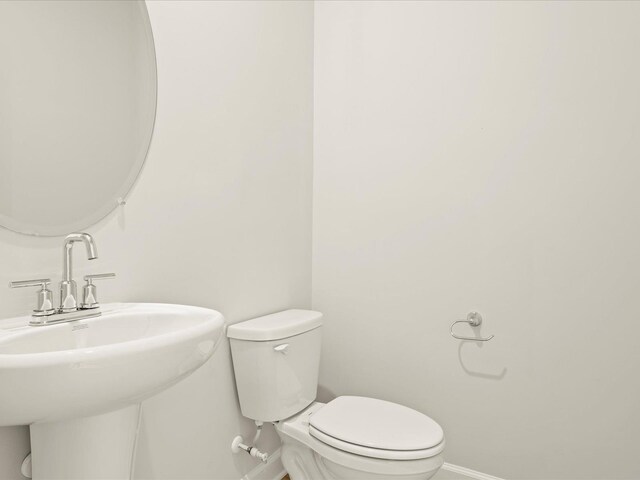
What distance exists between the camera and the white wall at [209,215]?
119cm

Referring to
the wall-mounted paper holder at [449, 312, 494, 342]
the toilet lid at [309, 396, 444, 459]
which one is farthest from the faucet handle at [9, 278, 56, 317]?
the wall-mounted paper holder at [449, 312, 494, 342]

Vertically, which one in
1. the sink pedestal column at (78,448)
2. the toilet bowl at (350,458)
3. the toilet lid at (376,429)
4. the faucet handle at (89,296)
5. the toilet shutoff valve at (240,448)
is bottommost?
the toilet shutoff valve at (240,448)

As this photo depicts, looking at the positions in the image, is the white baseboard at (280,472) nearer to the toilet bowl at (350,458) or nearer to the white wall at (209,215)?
the white wall at (209,215)

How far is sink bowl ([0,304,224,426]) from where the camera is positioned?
0.66m

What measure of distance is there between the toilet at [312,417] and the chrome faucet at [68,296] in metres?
0.58

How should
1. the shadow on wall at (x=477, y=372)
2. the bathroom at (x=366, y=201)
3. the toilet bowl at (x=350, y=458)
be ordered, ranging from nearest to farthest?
1. the bathroom at (x=366, y=201)
2. the toilet bowl at (x=350, y=458)
3. the shadow on wall at (x=477, y=372)

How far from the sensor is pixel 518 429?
1602mm

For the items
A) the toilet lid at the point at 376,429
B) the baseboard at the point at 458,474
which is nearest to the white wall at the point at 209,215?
the toilet lid at the point at 376,429

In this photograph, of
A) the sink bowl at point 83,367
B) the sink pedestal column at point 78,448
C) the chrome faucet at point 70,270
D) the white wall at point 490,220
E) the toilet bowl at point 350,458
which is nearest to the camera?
the sink bowl at point 83,367

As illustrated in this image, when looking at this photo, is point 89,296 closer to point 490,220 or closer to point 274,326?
point 274,326

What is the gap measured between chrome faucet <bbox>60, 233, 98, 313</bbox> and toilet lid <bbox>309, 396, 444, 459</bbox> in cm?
84

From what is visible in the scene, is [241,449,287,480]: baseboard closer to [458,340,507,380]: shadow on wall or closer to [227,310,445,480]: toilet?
[227,310,445,480]: toilet

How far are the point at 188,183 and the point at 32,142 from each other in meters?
0.44

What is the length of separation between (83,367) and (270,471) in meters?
1.33
